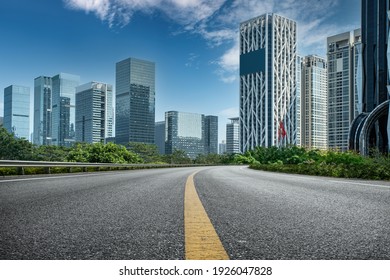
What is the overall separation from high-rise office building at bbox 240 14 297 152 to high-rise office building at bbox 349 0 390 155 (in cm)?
1211

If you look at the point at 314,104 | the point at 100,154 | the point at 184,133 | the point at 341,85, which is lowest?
the point at 100,154

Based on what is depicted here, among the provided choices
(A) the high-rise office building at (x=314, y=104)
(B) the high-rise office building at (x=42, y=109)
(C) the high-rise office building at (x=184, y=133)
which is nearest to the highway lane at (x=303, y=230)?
(A) the high-rise office building at (x=314, y=104)

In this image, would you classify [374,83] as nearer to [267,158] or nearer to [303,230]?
[267,158]

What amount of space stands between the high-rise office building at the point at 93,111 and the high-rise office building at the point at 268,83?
132 ft

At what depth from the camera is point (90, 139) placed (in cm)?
11606

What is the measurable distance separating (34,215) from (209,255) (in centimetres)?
239

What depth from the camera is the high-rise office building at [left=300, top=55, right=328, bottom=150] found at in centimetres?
8182

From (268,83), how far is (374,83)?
33.8 meters

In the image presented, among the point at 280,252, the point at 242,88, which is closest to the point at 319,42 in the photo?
the point at 280,252

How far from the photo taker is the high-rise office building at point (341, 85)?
266 ft

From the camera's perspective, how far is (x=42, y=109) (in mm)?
151500

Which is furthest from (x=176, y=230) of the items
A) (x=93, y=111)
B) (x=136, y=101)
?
(x=93, y=111)

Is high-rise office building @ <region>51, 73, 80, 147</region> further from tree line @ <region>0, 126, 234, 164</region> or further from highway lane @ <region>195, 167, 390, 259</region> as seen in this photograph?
highway lane @ <region>195, 167, 390, 259</region>
